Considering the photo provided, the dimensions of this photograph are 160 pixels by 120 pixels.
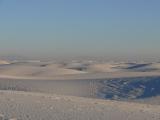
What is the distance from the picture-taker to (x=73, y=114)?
1380cm

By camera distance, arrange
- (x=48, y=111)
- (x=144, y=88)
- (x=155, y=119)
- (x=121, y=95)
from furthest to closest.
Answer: (x=144, y=88)
(x=121, y=95)
(x=48, y=111)
(x=155, y=119)

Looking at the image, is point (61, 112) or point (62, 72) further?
point (62, 72)

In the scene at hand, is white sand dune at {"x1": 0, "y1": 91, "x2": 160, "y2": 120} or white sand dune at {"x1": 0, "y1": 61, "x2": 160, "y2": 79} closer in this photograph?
white sand dune at {"x1": 0, "y1": 91, "x2": 160, "y2": 120}

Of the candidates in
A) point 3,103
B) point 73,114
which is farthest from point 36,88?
point 73,114

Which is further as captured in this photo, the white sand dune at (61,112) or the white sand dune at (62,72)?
the white sand dune at (62,72)

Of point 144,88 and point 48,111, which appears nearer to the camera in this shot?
point 48,111

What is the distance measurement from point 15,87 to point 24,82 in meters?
3.18

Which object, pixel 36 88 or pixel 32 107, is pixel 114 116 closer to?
pixel 32 107

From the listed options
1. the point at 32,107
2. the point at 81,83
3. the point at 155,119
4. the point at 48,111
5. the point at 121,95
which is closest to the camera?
the point at 155,119

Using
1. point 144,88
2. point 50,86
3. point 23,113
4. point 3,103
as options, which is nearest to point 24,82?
point 50,86

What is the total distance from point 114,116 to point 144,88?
2330cm

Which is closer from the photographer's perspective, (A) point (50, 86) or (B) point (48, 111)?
(B) point (48, 111)

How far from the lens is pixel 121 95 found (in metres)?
33.7

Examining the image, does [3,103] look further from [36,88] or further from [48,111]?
[36,88]
